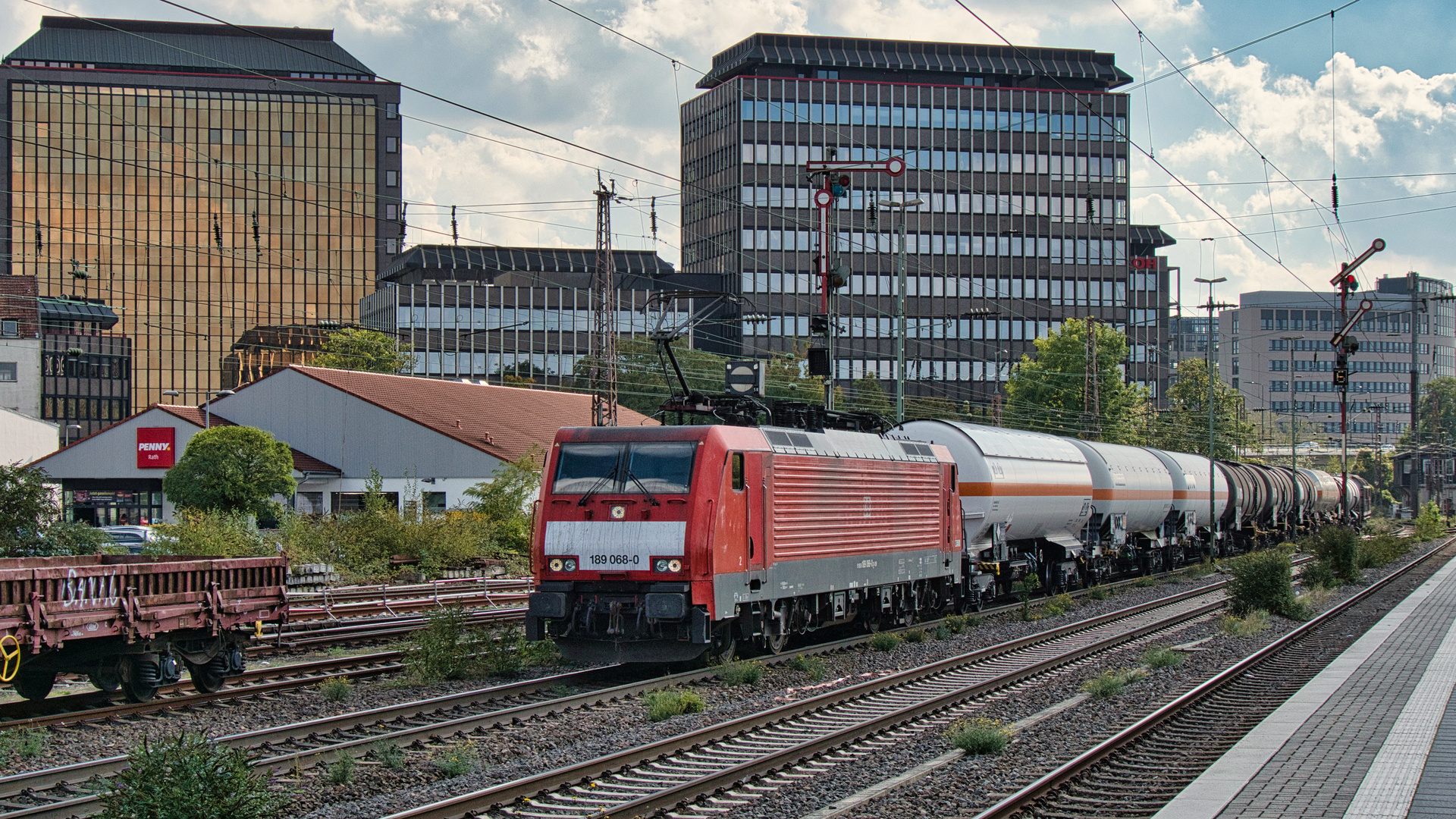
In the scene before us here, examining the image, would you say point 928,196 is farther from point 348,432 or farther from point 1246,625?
point 1246,625

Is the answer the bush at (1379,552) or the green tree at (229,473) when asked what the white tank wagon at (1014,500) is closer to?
the bush at (1379,552)

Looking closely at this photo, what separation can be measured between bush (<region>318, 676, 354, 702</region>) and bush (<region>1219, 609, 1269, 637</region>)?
15.7 m

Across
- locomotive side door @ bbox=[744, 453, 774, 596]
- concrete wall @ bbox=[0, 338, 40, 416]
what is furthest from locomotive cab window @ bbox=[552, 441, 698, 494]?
concrete wall @ bbox=[0, 338, 40, 416]

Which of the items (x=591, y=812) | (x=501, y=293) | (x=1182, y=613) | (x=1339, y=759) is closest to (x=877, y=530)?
(x=1182, y=613)

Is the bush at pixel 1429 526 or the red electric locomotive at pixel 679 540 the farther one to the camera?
the bush at pixel 1429 526

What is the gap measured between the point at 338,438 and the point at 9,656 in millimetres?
42755

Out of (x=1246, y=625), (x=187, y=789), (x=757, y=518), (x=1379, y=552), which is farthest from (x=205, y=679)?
(x=1379, y=552)

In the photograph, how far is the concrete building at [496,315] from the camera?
110 meters

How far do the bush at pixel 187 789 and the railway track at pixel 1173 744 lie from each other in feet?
17.5

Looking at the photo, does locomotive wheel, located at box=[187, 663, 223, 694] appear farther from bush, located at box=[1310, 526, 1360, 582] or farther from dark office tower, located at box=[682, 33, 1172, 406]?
dark office tower, located at box=[682, 33, 1172, 406]

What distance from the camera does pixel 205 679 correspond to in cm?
1733

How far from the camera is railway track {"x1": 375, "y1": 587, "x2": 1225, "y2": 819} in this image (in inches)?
430

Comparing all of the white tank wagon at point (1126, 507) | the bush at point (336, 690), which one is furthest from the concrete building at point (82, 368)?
the bush at point (336, 690)

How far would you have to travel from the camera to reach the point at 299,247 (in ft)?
490
